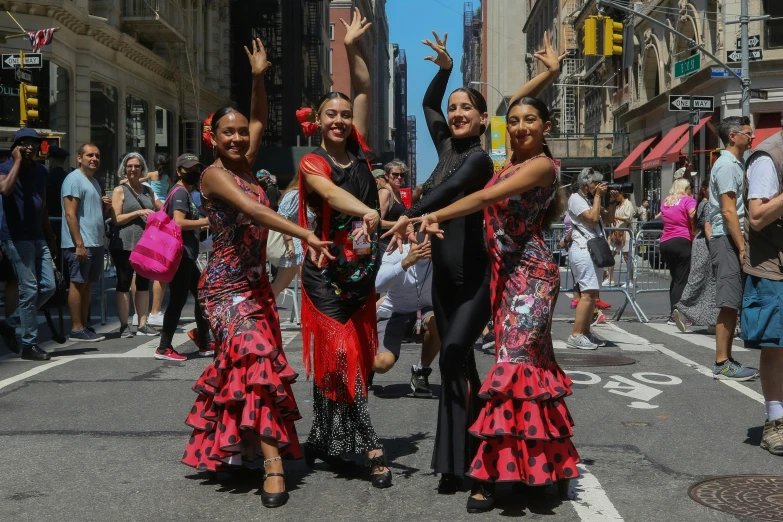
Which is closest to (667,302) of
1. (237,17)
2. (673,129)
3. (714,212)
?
(714,212)

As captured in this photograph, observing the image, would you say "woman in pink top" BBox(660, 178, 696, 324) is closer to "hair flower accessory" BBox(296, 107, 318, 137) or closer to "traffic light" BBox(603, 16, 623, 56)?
"hair flower accessory" BBox(296, 107, 318, 137)

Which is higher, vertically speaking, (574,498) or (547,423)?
(547,423)

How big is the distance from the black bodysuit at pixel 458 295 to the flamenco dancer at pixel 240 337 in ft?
2.31

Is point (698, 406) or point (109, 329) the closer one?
point (698, 406)

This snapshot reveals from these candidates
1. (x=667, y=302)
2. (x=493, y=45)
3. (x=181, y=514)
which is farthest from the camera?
(x=493, y=45)

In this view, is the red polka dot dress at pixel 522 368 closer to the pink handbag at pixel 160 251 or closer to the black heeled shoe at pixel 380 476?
the black heeled shoe at pixel 380 476

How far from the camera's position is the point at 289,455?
5133 millimetres

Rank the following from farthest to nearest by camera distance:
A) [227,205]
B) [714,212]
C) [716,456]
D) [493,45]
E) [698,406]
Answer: [493,45] < [714,212] < [698,406] < [716,456] < [227,205]

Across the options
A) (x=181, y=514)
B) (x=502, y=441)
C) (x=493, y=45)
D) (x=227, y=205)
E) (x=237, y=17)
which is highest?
(x=493, y=45)

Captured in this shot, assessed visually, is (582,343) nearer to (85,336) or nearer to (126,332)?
(126,332)

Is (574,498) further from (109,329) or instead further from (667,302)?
(667,302)

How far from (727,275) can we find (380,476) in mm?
4245

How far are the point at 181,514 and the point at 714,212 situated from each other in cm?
589

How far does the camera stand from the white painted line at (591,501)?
4565 mm
